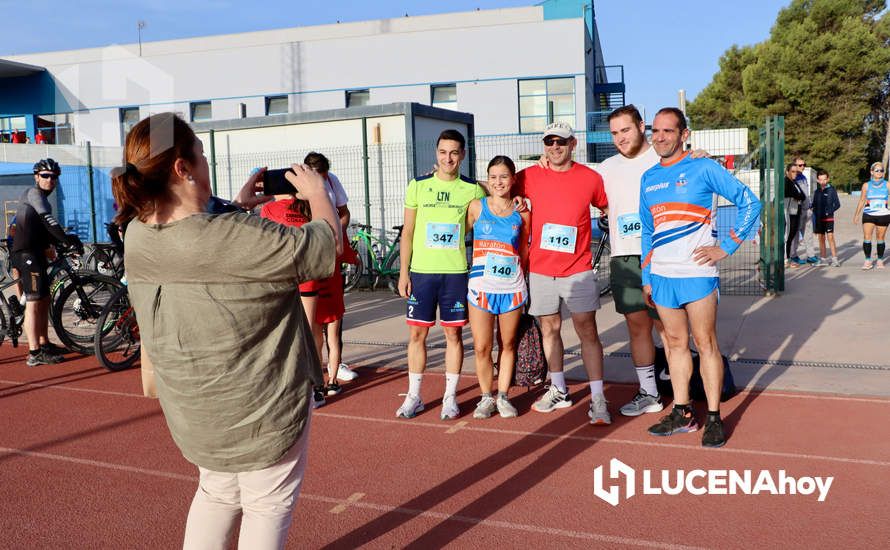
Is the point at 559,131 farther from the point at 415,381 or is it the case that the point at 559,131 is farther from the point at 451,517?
Answer: the point at 451,517

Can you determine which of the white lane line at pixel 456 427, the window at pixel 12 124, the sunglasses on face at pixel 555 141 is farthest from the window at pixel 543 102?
the window at pixel 12 124

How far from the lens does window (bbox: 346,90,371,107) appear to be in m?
29.3

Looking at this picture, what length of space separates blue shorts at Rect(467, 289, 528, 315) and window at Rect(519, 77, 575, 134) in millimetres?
22430

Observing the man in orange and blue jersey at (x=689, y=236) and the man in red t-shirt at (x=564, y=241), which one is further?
the man in red t-shirt at (x=564, y=241)

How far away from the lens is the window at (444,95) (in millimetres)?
28469

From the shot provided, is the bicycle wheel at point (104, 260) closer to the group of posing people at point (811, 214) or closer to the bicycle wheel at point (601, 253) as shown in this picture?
the bicycle wheel at point (601, 253)

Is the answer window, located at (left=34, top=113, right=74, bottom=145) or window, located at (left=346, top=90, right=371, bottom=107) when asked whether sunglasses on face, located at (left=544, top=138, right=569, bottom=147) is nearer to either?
window, located at (left=346, top=90, right=371, bottom=107)

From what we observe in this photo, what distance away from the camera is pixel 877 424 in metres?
4.88

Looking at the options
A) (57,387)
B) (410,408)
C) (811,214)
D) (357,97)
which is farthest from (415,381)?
(357,97)

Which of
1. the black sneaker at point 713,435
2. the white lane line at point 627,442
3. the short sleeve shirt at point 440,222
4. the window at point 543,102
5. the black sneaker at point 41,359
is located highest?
the window at point 543,102

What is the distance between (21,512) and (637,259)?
4151mm

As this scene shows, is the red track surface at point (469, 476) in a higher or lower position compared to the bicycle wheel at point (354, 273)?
lower

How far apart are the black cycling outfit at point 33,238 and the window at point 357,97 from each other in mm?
22685

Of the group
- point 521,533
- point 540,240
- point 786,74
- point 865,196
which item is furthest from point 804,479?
point 786,74
